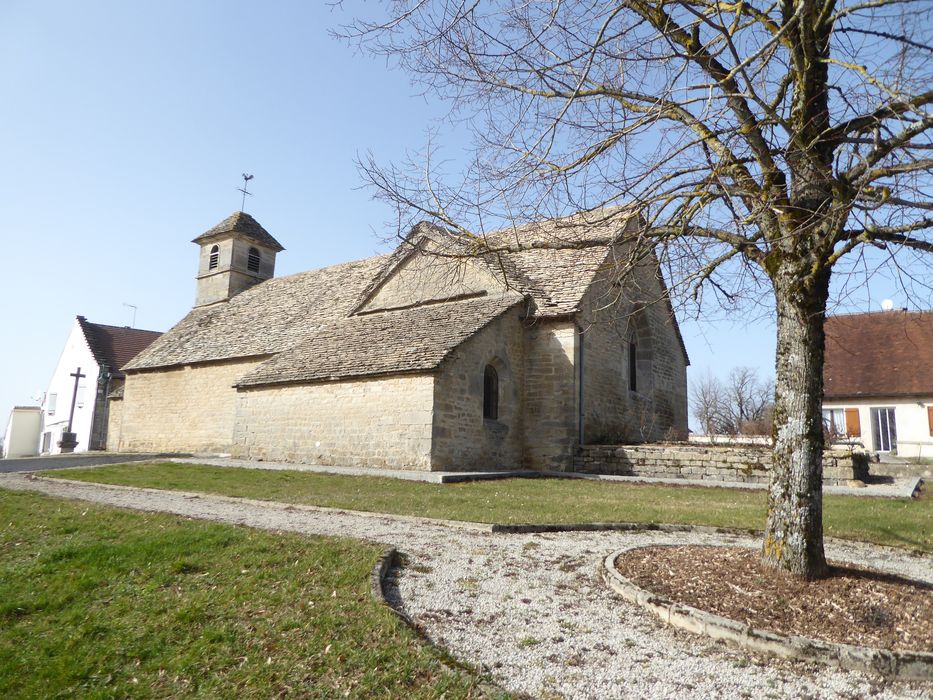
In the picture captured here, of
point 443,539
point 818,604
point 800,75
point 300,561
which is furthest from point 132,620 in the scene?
point 800,75

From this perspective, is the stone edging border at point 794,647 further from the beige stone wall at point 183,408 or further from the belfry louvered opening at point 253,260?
the belfry louvered opening at point 253,260

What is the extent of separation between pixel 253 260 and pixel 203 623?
3096cm

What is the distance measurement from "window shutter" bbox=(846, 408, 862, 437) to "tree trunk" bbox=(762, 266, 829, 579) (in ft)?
82.6

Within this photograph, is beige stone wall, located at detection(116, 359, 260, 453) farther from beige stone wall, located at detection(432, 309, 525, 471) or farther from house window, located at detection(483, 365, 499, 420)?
beige stone wall, located at detection(432, 309, 525, 471)

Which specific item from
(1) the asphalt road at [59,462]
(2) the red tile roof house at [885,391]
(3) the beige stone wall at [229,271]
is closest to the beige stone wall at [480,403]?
(1) the asphalt road at [59,462]

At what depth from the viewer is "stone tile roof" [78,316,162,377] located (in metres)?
36.0

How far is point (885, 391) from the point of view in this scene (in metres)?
25.9

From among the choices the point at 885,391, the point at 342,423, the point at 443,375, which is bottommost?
the point at 342,423

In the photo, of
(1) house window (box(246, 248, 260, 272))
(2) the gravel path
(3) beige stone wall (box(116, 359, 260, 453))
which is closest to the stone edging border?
(2) the gravel path

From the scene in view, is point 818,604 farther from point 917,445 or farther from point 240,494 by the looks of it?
point 917,445

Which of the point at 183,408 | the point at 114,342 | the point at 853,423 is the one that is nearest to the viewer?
the point at 183,408

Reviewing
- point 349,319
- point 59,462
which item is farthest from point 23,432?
point 349,319

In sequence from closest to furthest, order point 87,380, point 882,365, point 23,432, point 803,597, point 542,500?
point 803,597
point 542,500
point 882,365
point 87,380
point 23,432

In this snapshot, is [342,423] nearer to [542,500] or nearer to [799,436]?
[542,500]
